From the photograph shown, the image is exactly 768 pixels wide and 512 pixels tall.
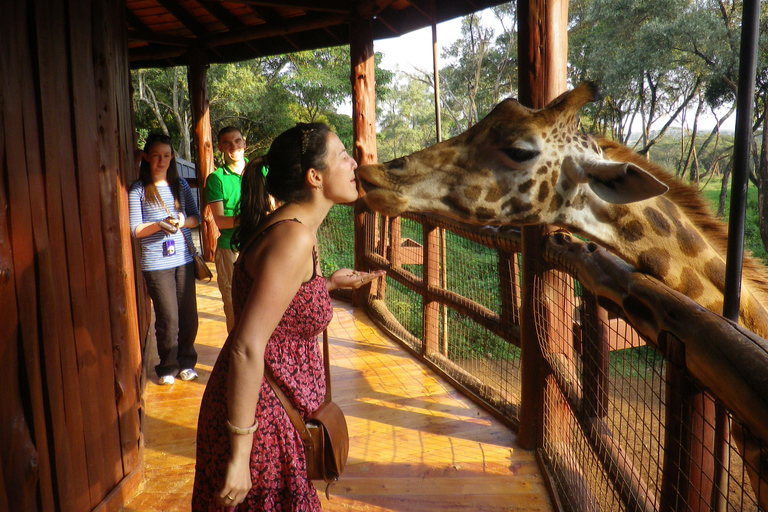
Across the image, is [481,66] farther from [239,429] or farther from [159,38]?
[239,429]

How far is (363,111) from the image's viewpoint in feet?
20.0

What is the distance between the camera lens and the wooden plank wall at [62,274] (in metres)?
1.74

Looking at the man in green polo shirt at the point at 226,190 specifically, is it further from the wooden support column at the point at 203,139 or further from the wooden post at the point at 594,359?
the wooden support column at the point at 203,139

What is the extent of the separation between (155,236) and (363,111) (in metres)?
3.10

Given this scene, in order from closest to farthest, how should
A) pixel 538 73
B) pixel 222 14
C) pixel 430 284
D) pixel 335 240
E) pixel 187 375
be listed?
pixel 538 73 → pixel 187 375 → pixel 430 284 → pixel 222 14 → pixel 335 240

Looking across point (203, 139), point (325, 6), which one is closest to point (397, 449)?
point (325, 6)

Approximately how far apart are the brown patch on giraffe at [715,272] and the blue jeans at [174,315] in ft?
10.9

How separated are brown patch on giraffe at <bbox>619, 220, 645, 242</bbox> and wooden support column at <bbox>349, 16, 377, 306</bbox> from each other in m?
4.01

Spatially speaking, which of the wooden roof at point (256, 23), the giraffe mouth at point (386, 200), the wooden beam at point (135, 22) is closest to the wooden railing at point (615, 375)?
the giraffe mouth at point (386, 200)

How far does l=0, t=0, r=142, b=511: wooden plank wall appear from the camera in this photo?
5.72ft

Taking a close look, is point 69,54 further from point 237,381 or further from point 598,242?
point 598,242

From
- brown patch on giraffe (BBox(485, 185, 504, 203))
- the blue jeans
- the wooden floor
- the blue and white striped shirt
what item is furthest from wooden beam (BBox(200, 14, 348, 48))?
brown patch on giraffe (BBox(485, 185, 504, 203))

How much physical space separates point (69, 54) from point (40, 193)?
68 cm

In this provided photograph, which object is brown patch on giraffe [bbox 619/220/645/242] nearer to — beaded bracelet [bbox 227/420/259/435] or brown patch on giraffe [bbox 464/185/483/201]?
brown patch on giraffe [bbox 464/185/483/201]
